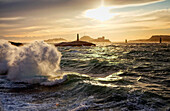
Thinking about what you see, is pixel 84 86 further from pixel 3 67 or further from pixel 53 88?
pixel 3 67

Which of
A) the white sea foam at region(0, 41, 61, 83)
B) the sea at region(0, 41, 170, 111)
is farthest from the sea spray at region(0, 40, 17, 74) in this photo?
the sea at region(0, 41, 170, 111)

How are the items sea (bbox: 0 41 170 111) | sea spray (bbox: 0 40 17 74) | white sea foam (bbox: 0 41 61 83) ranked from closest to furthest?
sea (bbox: 0 41 170 111) → white sea foam (bbox: 0 41 61 83) → sea spray (bbox: 0 40 17 74)

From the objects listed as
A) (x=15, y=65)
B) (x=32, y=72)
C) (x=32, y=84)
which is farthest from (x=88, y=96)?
(x=15, y=65)

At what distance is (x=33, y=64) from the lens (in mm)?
9391

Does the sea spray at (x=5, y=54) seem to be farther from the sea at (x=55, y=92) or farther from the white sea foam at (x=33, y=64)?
the sea at (x=55, y=92)

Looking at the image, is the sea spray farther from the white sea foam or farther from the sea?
the sea

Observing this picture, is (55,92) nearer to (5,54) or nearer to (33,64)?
(33,64)

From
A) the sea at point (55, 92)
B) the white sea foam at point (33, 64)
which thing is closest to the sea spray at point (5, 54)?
the white sea foam at point (33, 64)

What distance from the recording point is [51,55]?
33.6 feet

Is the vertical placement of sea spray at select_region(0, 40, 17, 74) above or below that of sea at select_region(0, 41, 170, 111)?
above

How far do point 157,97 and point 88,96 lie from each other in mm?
2526

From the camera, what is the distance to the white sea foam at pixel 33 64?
903cm

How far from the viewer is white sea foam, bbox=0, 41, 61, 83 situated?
356 inches

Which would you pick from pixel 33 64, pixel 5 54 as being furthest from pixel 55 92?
pixel 5 54
